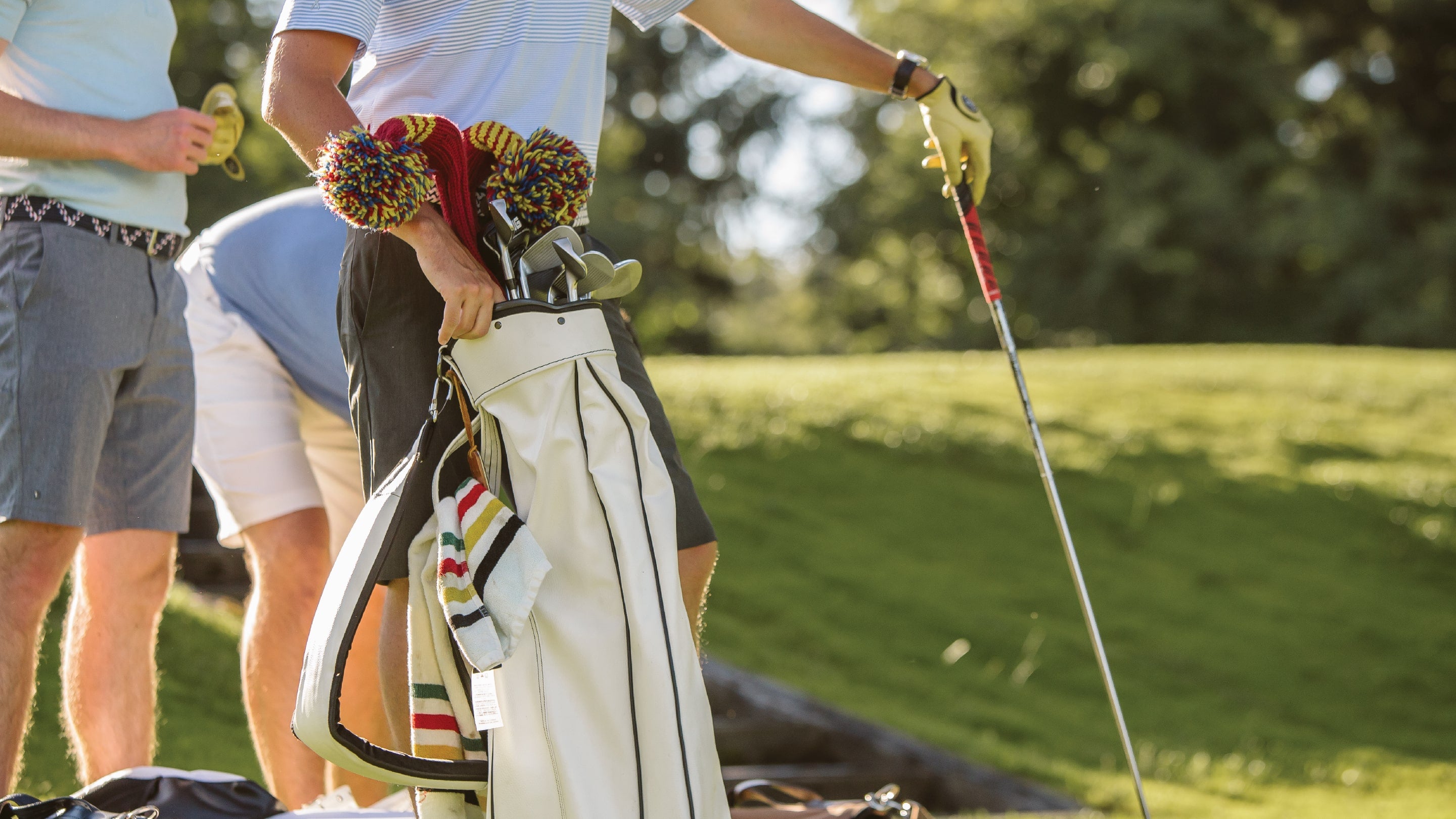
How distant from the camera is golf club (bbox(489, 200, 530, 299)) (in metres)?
1.99

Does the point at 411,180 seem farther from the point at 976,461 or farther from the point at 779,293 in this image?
the point at 779,293

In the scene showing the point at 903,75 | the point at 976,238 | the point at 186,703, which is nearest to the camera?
the point at 903,75

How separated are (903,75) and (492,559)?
4.21 ft

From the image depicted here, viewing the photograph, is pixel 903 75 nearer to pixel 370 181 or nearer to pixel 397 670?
pixel 370 181

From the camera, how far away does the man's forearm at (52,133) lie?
2.34m

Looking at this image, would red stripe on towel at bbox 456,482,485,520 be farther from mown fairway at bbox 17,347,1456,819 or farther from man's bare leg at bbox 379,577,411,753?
mown fairway at bbox 17,347,1456,819

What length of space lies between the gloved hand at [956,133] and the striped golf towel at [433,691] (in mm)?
1282

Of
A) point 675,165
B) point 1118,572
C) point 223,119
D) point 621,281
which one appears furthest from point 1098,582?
point 675,165

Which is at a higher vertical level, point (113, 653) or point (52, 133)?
point (52, 133)

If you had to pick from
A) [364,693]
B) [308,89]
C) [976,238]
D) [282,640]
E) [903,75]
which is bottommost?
[364,693]

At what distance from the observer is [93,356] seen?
2.40m

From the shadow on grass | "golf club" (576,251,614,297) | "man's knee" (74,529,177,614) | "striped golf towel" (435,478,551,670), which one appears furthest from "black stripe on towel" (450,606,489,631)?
the shadow on grass

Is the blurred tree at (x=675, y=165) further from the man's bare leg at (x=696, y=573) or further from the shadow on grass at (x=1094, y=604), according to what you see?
the man's bare leg at (x=696, y=573)

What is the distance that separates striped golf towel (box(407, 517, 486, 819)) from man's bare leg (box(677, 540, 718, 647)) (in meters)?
0.36
